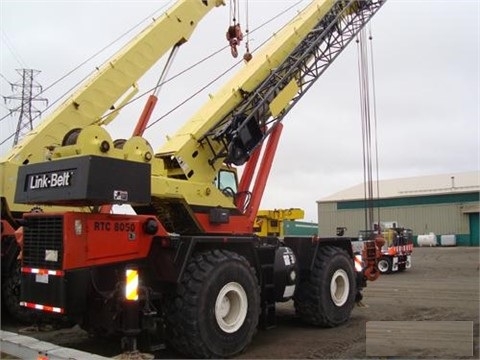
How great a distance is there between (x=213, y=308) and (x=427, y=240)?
147 feet

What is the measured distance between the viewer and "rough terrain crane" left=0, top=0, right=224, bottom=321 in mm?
10539

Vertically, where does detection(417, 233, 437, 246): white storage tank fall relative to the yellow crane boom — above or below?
below

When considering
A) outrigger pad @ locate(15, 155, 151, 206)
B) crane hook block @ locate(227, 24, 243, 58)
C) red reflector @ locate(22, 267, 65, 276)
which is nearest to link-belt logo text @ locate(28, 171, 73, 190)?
outrigger pad @ locate(15, 155, 151, 206)

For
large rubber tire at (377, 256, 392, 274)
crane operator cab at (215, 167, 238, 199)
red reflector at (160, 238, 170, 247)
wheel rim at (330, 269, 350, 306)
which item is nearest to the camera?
red reflector at (160, 238, 170, 247)

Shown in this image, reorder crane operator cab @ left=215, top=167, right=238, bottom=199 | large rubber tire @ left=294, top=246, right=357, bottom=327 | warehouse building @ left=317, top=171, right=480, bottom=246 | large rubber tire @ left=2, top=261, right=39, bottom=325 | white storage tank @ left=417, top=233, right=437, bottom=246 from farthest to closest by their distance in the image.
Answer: warehouse building @ left=317, top=171, right=480, bottom=246 → white storage tank @ left=417, top=233, right=437, bottom=246 → large rubber tire @ left=2, top=261, right=39, bottom=325 → crane operator cab @ left=215, top=167, right=238, bottom=199 → large rubber tire @ left=294, top=246, right=357, bottom=327

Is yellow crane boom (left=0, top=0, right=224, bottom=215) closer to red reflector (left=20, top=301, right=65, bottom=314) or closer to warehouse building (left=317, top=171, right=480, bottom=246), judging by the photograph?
red reflector (left=20, top=301, right=65, bottom=314)

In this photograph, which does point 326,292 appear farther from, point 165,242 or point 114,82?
point 114,82

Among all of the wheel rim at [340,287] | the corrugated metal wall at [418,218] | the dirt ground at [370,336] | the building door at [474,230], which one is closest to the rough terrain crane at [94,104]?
the dirt ground at [370,336]

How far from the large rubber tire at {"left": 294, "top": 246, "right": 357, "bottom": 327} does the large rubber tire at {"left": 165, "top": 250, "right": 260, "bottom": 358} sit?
2052 mm

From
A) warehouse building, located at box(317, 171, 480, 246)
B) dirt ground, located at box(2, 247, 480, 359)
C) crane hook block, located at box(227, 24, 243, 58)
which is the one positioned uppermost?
crane hook block, located at box(227, 24, 243, 58)

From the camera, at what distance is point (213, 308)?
7.43 meters

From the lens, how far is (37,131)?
37.1ft

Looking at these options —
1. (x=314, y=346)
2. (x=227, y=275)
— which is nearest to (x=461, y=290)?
(x=314, y=346)

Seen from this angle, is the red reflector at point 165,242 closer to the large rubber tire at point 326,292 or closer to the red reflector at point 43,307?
the red reflector at point 43,307
